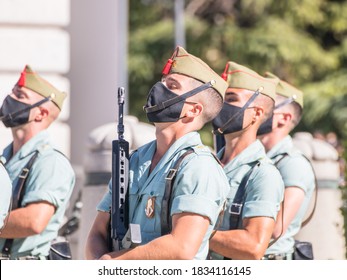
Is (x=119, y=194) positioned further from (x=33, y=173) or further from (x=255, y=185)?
(x=33, y=173)

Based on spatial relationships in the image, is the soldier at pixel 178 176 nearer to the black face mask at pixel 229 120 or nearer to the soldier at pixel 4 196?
the soldier at pixel 4 196

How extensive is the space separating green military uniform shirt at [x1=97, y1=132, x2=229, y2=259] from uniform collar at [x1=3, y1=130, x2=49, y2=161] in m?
1.30

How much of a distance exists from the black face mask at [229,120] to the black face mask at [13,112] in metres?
1.02

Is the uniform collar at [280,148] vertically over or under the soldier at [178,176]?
under

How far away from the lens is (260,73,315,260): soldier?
6.86 metres

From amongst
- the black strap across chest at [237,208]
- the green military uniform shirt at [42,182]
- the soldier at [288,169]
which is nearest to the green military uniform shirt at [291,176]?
the soldier at [288,169]

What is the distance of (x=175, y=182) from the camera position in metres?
5.11

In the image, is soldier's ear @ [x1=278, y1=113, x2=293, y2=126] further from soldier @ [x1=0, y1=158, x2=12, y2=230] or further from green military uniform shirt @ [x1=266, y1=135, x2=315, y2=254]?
soldier @ [x1=0, y1=158, x2=12, y2=230]

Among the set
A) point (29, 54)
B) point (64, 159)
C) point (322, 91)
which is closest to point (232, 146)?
point (64, 159)

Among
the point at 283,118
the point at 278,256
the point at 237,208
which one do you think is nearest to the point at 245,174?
the point at 237,208

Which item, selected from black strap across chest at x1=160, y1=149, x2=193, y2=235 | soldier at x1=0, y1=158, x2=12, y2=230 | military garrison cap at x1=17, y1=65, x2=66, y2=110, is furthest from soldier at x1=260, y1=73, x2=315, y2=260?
soldier at x1=0, y1=158, x2=12, y2=230

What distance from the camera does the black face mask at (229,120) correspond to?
6.29 meters

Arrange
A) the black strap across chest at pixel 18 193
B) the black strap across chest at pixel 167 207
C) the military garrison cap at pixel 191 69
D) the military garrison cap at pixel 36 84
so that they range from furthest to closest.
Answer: the military garrison cap at pixel 36 84
the black strap across chest at pixel 18 193
the military garrison cap at pixel 191 69
the black strap across chest at pixel 167 207

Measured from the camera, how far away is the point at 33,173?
254 inches
